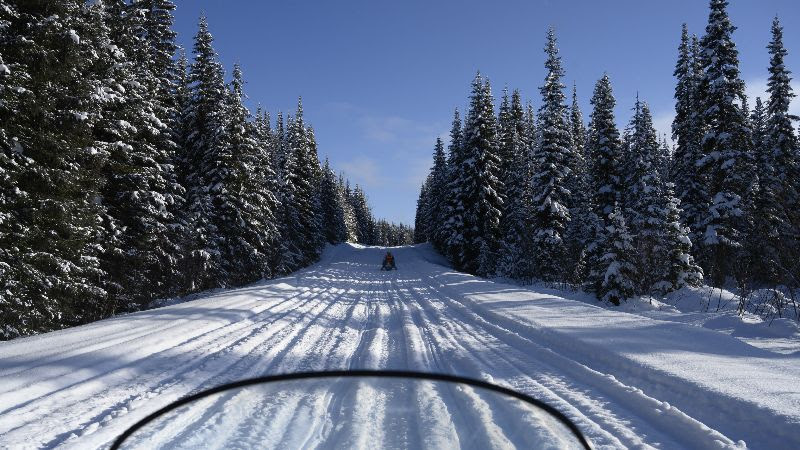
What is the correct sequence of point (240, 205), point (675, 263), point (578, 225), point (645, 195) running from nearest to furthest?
point (675, 263) → point (645, 195) → point (240, 205) → point (578, 225)

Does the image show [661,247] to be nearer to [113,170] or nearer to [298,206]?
[113,170]

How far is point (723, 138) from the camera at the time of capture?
25406 mm

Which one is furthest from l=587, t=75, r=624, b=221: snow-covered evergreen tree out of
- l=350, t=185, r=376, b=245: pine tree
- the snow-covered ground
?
l=350, t=185, r=376, b=245: pine tree

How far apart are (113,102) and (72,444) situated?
14422 millimetres

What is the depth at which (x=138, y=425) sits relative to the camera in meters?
1.52

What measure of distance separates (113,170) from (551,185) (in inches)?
960

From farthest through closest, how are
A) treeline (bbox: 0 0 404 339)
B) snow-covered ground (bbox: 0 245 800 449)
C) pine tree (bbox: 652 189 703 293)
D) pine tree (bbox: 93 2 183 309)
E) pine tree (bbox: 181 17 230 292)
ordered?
pine tree (bbox: 181 17 230 292) < pine tree (bbox: 652 189 703 293) < pine tree (bbox: 93 2 183 309) < treeline (bbox: 0 0 404 339) < snow-covered ground (bbox: 0 245 800 449)

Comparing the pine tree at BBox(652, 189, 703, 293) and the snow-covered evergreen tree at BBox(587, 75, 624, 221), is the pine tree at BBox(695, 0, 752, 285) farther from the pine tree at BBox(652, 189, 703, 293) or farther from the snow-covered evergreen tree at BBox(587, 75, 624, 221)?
the pine tree at BBox(652, 189, 703, 293)

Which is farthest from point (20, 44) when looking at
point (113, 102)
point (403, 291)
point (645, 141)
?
point (645, 141)

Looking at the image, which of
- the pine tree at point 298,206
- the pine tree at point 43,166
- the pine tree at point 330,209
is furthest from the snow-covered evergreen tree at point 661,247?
the pine tree at point 330,209

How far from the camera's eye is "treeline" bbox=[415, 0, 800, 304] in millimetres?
18188

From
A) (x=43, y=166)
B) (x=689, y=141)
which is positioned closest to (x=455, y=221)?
(x=689, y=141)

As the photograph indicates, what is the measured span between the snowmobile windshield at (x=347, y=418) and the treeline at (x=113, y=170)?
438 inches

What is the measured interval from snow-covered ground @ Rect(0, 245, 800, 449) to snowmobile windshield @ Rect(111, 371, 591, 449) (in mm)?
50
